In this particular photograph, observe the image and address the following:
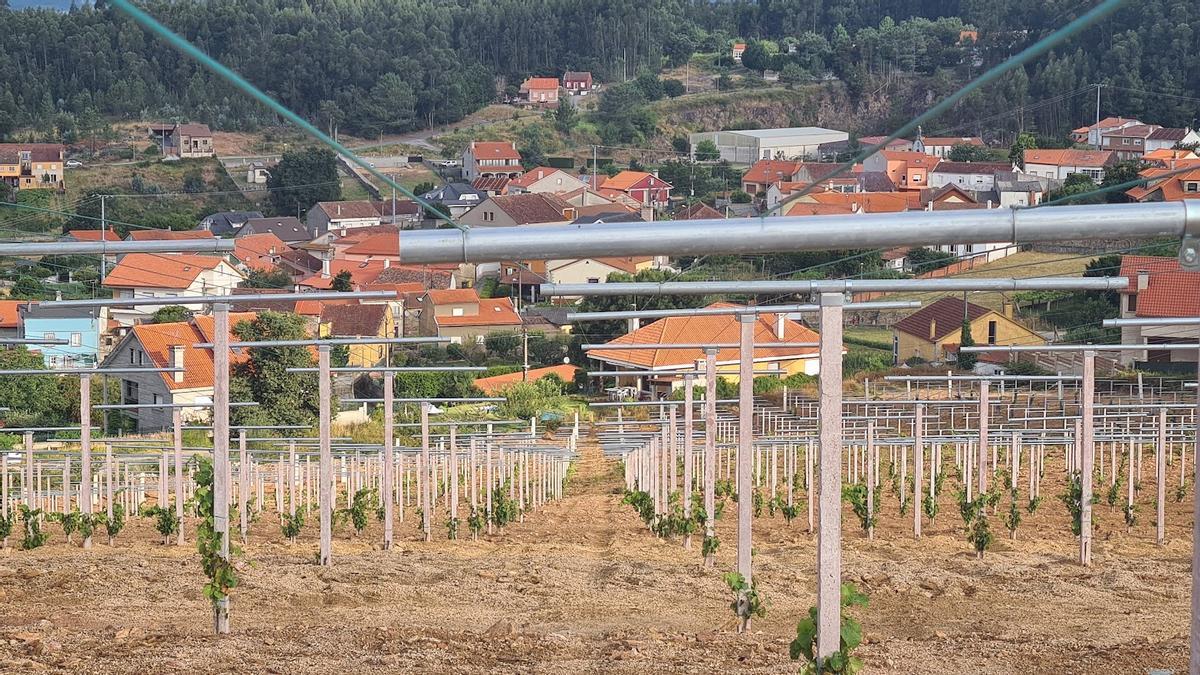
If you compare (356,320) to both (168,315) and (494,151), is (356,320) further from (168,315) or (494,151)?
(494,151)

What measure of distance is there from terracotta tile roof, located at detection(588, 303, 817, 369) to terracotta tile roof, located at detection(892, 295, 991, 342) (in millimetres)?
3503

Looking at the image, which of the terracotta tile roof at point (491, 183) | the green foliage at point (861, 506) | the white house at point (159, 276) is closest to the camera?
the green foliage at point (861, 506)

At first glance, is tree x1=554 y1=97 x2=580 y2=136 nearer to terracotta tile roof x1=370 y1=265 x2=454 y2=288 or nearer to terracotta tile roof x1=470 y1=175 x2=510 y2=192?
terracotta tile roof x1=470 y1=175 x2=510 y2=192

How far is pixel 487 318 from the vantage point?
143 feet

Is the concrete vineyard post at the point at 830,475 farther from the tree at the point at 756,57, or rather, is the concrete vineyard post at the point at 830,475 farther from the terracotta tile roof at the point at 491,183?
the tree at the point at 756,57

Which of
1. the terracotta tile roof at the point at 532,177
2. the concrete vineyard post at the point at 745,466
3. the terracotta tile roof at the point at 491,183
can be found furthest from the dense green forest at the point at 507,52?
the terracotta tile roof at the point at 532,177

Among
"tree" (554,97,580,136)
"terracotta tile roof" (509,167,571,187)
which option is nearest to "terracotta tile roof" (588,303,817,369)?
"terracotta tile roof" (509,167,571,187)

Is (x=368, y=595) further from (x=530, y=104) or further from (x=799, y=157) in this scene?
(x=530, y=104)

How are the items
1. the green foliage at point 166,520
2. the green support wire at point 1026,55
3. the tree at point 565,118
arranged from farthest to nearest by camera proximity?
the tree at point 565,118 → the green foliage at point 166,520 → the green support wire at point 1026,55

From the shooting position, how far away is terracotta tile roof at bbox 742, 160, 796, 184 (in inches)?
2064

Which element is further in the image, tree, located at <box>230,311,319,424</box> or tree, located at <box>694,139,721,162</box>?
tree, located at <box>694,139,721,162</box>

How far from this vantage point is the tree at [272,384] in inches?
999

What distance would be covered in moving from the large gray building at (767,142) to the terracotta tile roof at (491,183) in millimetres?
12618

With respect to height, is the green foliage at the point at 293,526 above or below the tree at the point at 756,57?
below
